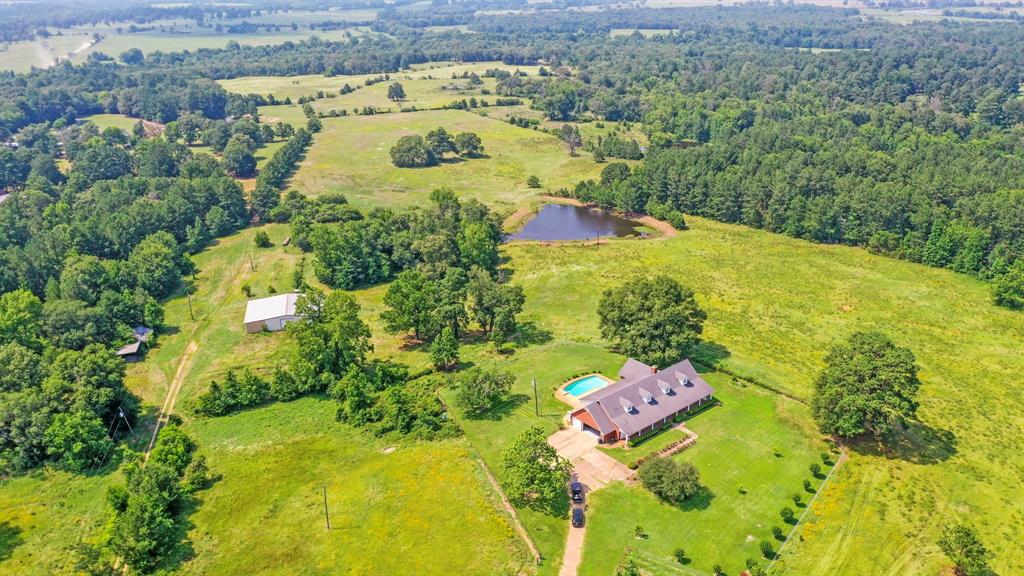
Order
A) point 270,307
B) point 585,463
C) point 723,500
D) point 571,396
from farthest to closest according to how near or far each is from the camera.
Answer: point 270,307 → point 571,396 → point 585,463 → point 723,500

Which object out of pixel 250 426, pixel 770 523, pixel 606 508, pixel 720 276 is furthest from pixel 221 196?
pixel 770 523

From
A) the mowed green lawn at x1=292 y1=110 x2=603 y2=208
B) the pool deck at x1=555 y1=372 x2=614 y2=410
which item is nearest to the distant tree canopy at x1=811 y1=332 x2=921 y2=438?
the pool deck at x1=555 y1=372 x2=614 y2=410

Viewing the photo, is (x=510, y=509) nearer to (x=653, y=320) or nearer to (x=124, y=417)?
(x=653, y=320)

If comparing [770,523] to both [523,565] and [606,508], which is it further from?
[523,565]

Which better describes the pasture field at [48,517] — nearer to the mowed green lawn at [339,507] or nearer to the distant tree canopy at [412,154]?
the mowed green lawn at [339,507]

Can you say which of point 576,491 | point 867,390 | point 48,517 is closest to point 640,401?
point 576,491

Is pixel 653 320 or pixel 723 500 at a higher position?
pixel 653 320
